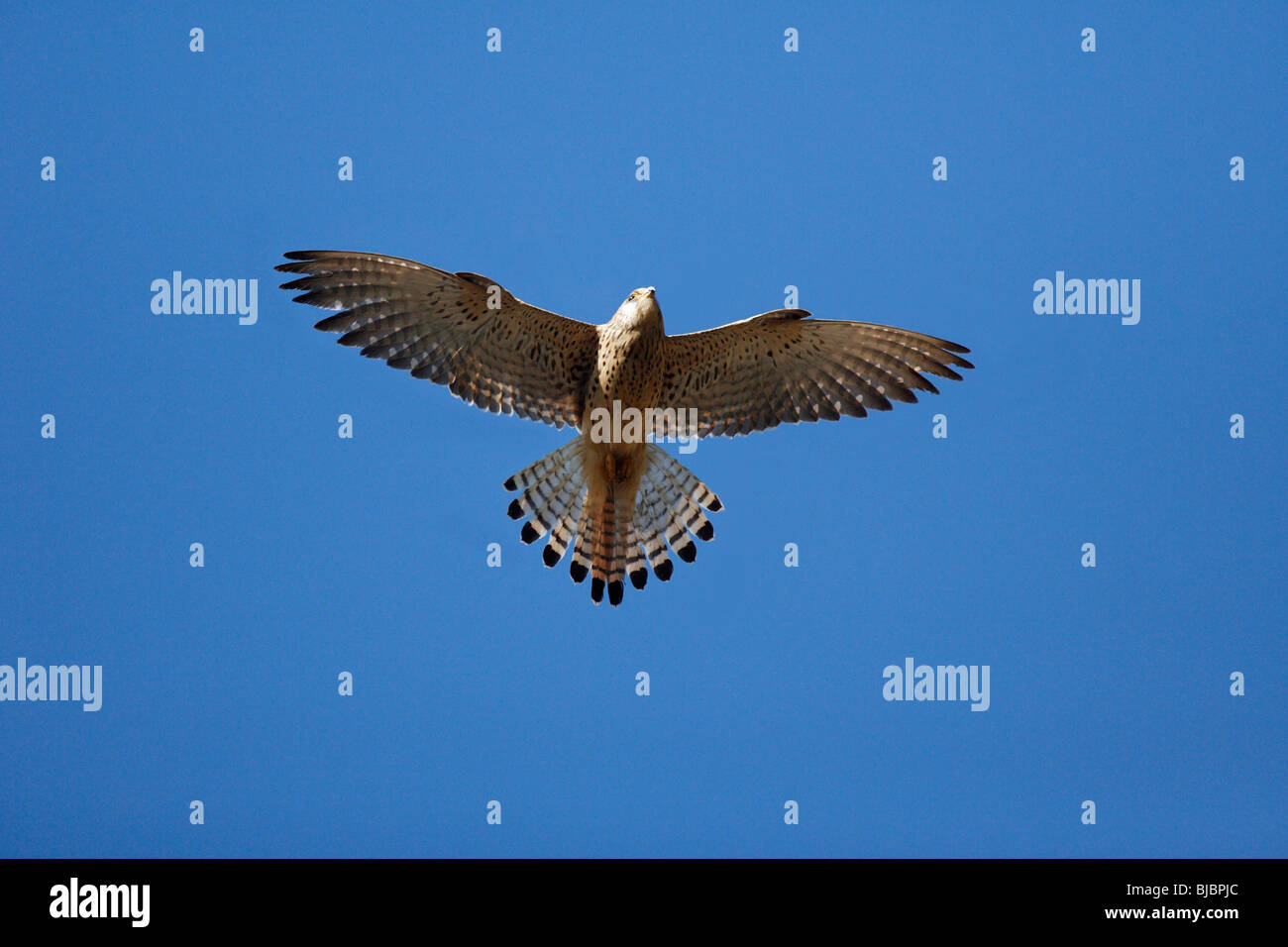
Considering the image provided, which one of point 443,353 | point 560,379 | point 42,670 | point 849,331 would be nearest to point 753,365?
point 849,331

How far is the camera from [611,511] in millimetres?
11375

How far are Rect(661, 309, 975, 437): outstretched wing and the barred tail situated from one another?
55cm

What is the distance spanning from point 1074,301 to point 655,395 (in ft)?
13.6

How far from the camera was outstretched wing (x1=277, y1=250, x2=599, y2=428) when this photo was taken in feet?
33.9

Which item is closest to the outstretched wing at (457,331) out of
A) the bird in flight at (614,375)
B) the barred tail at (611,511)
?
the bird in flight at (614,375)

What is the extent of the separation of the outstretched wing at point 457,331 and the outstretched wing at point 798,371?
0.86m

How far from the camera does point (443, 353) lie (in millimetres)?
10750

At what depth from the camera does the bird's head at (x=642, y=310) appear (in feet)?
34.4

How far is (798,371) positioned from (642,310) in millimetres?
1543

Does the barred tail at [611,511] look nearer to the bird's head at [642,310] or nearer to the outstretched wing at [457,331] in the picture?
the outstretched wing at [457,331]

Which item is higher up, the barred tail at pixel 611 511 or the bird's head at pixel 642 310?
the bird's head at pixel 642 310

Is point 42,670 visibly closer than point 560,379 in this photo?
No

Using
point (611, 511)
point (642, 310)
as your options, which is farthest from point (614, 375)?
point (611, 511)

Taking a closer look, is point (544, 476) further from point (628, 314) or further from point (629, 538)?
point (628, 314)
